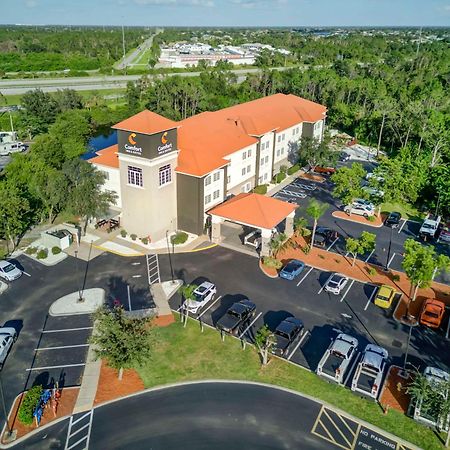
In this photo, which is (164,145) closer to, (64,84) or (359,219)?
(359,219)

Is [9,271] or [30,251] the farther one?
[30,251]

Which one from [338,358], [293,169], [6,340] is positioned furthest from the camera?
[293,169]

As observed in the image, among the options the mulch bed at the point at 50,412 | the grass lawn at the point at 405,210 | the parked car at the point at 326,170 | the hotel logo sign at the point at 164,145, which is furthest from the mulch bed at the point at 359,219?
the mulch bed at the point at 50,412

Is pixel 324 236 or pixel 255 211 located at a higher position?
pixel 255 211

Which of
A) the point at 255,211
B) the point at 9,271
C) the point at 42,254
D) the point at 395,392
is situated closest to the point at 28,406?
the point at 9,271

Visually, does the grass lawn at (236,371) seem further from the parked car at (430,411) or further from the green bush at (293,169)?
the green bush at (293,169)

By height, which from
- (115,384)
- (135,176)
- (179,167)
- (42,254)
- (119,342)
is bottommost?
(115,384)

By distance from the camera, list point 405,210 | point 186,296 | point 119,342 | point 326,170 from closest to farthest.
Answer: point 119,342 < point 186,296 < point 405,210 < point 326,170
